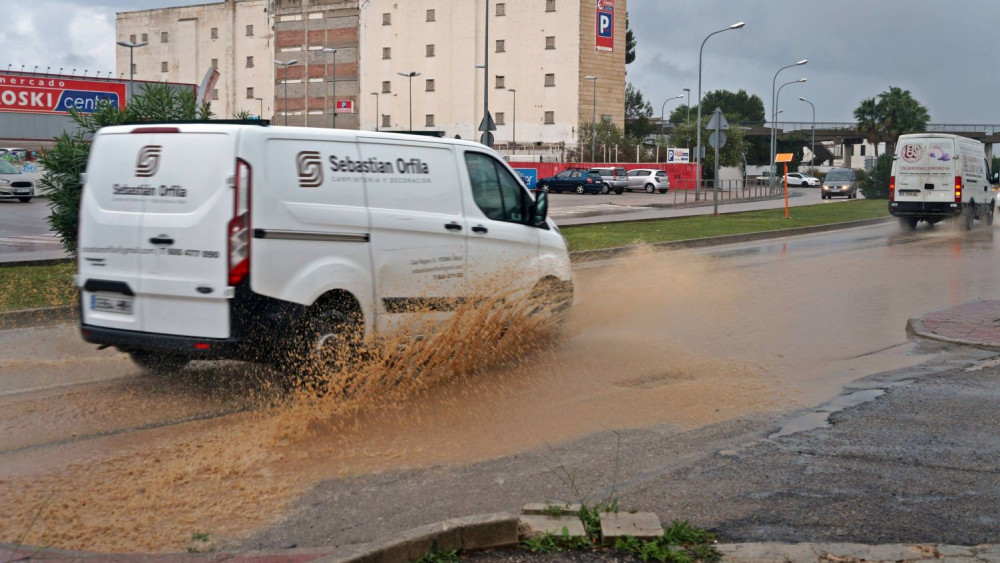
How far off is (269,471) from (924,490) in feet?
11.7

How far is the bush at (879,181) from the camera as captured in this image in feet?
189

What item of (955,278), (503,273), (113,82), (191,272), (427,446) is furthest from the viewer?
(113,82)

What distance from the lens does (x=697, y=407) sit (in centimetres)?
728

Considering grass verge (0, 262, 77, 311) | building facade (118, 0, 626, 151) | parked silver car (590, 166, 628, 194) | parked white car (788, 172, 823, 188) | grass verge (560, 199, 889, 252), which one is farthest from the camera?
parked white car (788, 172, 823, 188)

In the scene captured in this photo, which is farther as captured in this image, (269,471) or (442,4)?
(442,4)

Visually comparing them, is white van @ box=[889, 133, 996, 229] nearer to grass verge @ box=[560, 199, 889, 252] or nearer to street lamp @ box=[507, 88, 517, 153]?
grass verge @ box=[560, 199, 889, 252]

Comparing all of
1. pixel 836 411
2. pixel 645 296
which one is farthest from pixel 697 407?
pixel 645 296

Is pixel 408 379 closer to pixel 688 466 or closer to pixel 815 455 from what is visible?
pixel 688 466

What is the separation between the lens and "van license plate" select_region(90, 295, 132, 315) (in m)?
7.20

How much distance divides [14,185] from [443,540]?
3584cm

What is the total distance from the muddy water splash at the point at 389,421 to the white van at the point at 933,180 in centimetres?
1956

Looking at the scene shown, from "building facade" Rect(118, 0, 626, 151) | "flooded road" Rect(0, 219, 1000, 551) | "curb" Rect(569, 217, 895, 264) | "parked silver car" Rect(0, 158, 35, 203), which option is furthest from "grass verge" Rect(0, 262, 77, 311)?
"building facade" Rect(118, 0, 626, 151)

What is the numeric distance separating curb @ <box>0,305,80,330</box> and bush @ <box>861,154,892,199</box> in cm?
5369

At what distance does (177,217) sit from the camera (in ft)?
22.6
